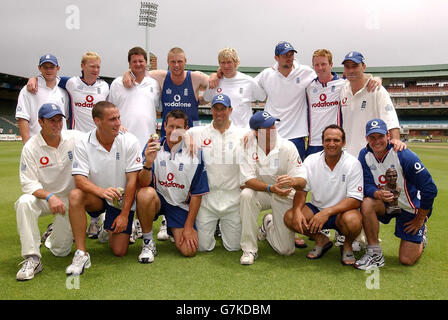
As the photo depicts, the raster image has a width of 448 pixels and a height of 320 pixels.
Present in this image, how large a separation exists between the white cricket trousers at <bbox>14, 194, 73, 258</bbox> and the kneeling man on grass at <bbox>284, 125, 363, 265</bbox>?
2.71m

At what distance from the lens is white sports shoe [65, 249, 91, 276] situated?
3758 millimetres

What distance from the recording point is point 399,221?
441 cm

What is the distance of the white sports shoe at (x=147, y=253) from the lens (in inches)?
165

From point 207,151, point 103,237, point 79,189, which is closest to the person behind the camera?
point 79,189

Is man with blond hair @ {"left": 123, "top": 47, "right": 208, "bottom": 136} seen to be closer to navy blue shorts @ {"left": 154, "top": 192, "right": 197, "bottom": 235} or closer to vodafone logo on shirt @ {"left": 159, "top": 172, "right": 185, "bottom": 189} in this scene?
vodafone logo on shirt @ {"left": 159, "top": 172, "right": 185, "bottom": 189}

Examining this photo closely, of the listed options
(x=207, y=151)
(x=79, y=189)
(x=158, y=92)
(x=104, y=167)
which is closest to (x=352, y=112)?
(x=207, y=151)

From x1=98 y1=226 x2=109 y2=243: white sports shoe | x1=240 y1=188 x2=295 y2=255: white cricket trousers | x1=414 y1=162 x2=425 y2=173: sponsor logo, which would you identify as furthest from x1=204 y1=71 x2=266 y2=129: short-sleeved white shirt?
x1=414 y1=162 x2=425 y2=173: sponsor logo

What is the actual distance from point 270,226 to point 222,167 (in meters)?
1.00

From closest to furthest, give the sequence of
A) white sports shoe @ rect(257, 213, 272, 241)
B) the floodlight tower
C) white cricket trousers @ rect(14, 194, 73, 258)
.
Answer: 1. white cricket trousers @ rect(14, 194, 73, 258)
2. white sports shoe @ rect(257, 213, 272, 241)
3. the floodlight tower

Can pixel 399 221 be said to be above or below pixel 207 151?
below

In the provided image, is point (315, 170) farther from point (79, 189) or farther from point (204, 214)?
point (79, 189)

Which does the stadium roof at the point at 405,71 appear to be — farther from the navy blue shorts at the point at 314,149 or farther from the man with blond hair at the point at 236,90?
the navy blue shorts at the point at 314,149

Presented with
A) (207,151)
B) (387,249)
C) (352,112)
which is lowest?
(387,249)
